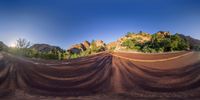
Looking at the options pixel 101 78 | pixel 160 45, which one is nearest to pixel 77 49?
pixel 160 45

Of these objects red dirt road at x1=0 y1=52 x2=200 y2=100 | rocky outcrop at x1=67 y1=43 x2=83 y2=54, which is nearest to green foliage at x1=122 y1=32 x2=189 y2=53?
red dirt road at x1=0 y1=52 x2=200 y2=100

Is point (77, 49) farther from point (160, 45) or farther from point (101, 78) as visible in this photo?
point (101, 78)

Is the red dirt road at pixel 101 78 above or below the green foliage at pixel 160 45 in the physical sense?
below

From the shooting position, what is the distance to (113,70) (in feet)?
23.3

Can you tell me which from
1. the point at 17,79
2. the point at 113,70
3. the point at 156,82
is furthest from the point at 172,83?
the point at 17,79

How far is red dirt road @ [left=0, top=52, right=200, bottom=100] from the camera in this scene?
6.82 meters

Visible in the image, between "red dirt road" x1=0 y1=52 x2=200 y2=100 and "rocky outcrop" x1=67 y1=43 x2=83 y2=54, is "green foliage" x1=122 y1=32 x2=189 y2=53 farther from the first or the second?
"rocky outcrop" x1=67 y1=43 x2=83 y2=54

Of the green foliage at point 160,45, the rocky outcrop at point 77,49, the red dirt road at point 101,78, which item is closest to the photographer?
the red dirt road at point 101,78

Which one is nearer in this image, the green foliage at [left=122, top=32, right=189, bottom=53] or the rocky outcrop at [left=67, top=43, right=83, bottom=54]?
the green foliage at [left=122, top=32, right=189, bottom=53]

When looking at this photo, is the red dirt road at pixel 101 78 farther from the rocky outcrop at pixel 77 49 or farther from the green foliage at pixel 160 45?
the rocky outcrop at pixel 77 49

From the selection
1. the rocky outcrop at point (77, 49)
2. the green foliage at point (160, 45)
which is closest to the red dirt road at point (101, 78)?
the green foliage at point (160, 45)

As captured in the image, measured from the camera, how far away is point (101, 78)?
22.9 ft

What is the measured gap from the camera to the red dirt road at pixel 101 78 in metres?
6.82

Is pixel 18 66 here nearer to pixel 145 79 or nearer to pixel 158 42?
pixel 145 79
